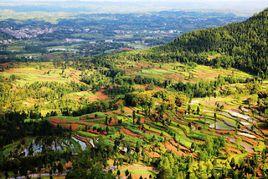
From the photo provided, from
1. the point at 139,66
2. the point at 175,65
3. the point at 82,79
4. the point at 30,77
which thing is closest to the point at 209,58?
the point at 175,65

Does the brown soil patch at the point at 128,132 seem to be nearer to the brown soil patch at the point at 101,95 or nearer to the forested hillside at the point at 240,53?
the brown soil patch at the point at 101,95

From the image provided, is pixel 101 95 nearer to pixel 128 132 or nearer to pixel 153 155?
pixel 128 132

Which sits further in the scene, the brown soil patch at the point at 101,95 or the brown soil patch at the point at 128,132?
the brown soil patch at the point at 101,95

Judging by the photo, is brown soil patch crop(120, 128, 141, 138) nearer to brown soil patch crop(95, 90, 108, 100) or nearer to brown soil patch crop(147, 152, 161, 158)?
brown soil patch crop(147, 152, 161, 158)

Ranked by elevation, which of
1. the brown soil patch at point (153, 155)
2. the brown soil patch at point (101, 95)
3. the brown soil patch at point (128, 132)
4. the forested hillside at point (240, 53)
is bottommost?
the brown soil patch at point (101, 95)

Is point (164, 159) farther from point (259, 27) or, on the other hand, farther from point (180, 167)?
point (259, 27)

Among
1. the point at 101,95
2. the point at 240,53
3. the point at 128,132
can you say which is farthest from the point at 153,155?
the point at 240,53

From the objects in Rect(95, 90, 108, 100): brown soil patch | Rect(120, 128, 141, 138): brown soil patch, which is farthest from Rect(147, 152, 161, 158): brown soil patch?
Rect(95, 90, 108, 100): brown soil patch

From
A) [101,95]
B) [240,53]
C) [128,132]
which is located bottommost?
[101,95]

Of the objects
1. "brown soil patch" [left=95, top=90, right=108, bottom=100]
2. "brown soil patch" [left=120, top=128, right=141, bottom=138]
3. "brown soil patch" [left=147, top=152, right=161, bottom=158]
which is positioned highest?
"brown soil patch" [left=120, top=128, right=141, bottom=138]

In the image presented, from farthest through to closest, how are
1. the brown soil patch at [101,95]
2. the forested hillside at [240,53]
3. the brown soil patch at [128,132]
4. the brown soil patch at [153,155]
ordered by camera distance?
the forested hillside at [240,53], the brown soil patch at [101,95], the brown soil patch at [128,132], the brown soil patch at [153,155]

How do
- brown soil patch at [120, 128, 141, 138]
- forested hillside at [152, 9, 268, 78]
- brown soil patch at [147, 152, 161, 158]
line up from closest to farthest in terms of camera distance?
brown soil patch at [147, 152, 161, 158], brown soil patch at [120, 128, 141, 138], forested hillside at [152, 9, 268, 78]

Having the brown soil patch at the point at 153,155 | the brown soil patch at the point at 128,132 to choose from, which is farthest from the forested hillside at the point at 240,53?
the brown soil patch at the point at 153,155
